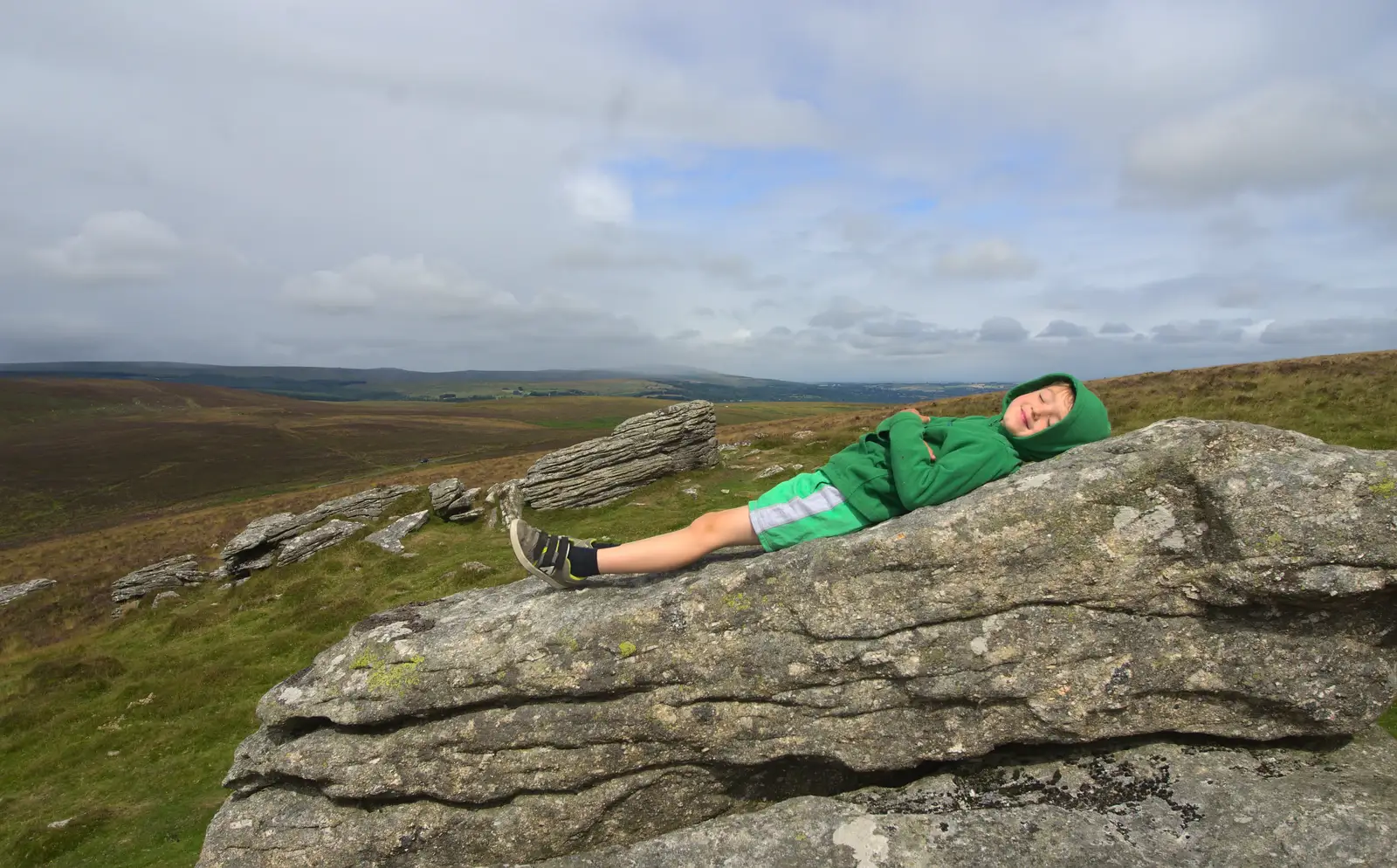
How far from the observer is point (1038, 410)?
7.73 meters

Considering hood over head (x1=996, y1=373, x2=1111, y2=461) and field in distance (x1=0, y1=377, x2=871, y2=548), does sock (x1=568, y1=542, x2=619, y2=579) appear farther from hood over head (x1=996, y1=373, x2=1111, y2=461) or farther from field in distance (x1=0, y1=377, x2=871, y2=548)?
field in distance (x1=0, y1=377, x2=871, y2=548)

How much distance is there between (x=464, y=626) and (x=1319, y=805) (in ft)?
28.6

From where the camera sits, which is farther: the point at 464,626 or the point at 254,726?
the point at 254,726

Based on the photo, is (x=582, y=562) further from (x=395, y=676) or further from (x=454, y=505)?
(x=454, y=505)

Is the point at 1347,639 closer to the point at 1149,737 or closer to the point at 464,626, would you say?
the point at 1149,737

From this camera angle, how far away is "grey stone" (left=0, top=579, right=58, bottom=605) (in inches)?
1587

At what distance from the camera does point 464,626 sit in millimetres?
7777

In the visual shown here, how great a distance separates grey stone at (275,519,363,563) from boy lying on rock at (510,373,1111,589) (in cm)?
3107

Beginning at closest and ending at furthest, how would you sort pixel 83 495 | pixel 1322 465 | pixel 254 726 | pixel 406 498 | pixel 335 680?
pixel 1322 465
pixel 335 680
pixel 254 726
pixel 406 498
pixel 83 495

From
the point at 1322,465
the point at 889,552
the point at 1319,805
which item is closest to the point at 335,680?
the point at 889,552

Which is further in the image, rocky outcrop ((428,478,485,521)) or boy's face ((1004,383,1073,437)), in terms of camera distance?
rocky outcrop ((428,478,485,521))

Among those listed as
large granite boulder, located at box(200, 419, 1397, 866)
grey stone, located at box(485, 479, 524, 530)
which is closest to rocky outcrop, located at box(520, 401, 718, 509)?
grey stone, located at box(485, 479, 524, 530)

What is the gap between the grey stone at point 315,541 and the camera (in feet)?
106

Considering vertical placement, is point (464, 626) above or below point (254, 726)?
above
